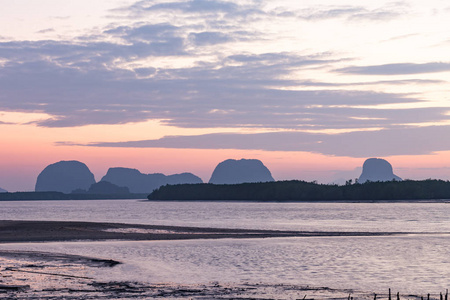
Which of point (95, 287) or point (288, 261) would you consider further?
point (288, 261)

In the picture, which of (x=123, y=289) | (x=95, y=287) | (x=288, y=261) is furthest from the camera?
(x=288, y=261)

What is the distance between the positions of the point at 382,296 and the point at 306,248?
82.4 ft

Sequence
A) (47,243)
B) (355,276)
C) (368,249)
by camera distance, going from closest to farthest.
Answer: (355,276)
(368,249)
(47,243)

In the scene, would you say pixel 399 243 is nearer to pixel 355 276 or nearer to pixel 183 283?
pixel 355 276

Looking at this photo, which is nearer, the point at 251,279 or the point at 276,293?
the point at 276,293

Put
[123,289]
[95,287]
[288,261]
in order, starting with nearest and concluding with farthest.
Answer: [123,289] < [95,287] < [288,261]

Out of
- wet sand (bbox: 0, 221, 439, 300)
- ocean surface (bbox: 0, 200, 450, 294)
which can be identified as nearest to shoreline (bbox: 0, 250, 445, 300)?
wet sand (bbox: 0, 221, 439, 300)

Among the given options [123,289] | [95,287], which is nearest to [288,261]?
[123,289]

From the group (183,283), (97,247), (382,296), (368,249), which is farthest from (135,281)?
(368,249)

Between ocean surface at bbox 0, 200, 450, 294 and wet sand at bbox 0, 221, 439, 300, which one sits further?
ocean surface at bbox 0, 200, 450, 294

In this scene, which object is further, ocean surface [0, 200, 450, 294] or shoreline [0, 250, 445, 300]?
ocean surface [0, 200, 450, 294]

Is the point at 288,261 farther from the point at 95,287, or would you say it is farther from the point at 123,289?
the point at 95,287

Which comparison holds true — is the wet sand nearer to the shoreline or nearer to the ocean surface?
the shoreline

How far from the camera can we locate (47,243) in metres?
59.0
